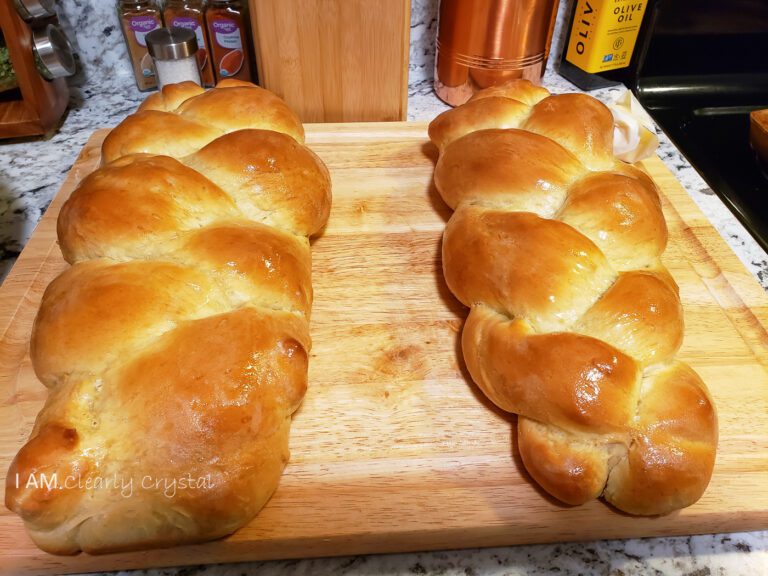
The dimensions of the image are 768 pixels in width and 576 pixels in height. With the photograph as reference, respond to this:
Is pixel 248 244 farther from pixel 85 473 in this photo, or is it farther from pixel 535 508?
pixel 535 508

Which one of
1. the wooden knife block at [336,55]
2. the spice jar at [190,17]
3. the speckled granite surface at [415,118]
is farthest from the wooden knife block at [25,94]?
the wooden knife block at [336,55]

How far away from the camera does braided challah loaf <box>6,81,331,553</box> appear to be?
699mm

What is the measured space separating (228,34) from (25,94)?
56cm

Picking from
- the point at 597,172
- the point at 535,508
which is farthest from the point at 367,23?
the point at 535,508

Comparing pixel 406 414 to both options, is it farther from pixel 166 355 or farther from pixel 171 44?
pixel 171 44

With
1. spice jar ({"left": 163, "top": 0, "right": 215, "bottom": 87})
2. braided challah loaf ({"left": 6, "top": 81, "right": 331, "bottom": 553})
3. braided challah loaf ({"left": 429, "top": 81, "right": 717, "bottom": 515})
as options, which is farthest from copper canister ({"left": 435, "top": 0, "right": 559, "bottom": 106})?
braided challah loaf ({"left": 6, "top": 81, "right": 331, "bottom": 553})

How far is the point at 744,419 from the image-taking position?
3.00 ft

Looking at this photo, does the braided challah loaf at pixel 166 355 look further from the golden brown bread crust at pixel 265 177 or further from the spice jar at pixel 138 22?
the spice jar at pixel 138 22

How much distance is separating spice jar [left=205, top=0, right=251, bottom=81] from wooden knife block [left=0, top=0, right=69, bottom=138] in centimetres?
45

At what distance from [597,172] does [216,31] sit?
1127mm

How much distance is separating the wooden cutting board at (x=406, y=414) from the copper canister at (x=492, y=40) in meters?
0.51

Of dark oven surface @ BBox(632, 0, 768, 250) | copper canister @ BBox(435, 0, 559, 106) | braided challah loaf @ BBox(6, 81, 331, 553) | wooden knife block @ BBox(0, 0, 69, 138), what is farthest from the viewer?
dark oven surface @ BBox(632, 0, 768, 250)

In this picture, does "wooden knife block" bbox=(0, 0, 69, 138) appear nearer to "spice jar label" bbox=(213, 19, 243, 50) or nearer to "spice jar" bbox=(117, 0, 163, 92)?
"spice jar" bbox=(117, 0, 163, 92)

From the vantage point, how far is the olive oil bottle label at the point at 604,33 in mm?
1643
